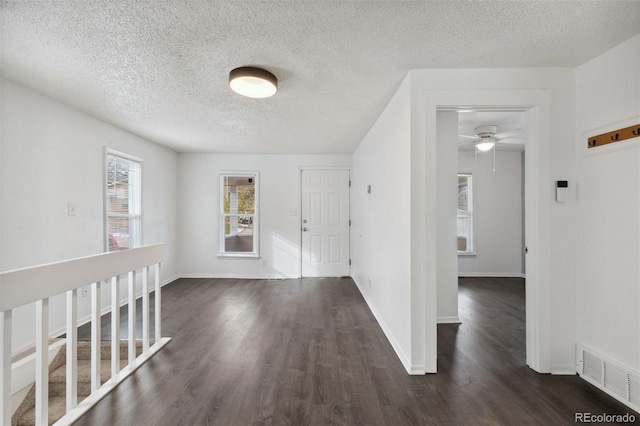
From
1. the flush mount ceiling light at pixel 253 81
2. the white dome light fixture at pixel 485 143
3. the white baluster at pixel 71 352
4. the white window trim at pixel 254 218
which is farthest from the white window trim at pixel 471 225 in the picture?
the white baluster at pixel 71 352

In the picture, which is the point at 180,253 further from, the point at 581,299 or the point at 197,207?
the point at 581,299

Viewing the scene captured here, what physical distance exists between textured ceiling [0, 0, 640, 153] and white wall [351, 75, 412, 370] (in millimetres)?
394

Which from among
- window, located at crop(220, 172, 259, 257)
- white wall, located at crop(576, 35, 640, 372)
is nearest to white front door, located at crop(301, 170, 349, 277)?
window, located at crop(220, 172, 259, 257)

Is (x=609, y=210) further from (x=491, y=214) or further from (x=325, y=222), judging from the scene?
(x=325, y=222)

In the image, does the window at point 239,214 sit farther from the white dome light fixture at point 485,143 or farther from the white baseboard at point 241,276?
the white dome light fixture at point 485,143

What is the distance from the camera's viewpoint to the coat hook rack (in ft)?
5.67

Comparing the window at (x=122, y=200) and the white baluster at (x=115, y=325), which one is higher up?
the window at (x=122, y=200)

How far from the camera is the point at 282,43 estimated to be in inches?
69.7

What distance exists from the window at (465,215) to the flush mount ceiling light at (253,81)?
4.40 meters

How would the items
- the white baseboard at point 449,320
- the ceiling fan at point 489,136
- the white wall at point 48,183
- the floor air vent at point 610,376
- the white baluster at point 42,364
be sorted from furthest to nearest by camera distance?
the ceiling fan at point 489,136 < the white baseboard at point 449,320 < the white wall at point 48,183 < the floor air vent at point 610,376 < the white baluster at point 42,364

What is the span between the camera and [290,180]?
5113mm

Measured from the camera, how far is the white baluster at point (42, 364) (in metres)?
1.46

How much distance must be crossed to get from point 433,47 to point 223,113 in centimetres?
222
